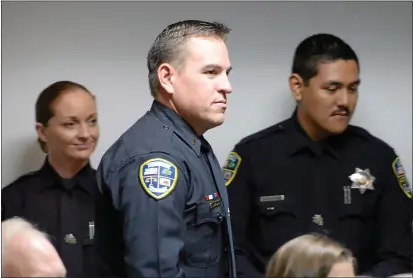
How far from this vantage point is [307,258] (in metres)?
0.76

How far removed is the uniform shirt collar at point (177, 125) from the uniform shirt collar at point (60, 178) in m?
0.15

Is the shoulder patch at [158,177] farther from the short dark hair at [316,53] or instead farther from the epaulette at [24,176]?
the short dark hair at [316,53]

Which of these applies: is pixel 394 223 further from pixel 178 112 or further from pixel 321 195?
pixel 178 112

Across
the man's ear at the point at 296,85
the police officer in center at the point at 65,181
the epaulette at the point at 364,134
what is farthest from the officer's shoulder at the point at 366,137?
the police officer in center at the point at 65,181

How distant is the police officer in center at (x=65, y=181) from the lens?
90cm

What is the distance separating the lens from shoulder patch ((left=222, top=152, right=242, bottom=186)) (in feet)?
3.20

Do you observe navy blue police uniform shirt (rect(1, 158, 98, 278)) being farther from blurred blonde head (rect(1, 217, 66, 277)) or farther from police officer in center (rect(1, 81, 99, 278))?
blurred blonde head (rect(1, 217, 66, 277))

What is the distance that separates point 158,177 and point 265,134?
1.04 feet

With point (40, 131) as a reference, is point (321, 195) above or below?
below

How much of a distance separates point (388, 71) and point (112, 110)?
0.48 meters

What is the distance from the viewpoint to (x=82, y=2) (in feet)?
3.07

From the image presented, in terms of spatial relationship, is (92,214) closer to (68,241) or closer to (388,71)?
(68,241)

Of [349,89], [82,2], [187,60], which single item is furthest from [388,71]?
[82,2]

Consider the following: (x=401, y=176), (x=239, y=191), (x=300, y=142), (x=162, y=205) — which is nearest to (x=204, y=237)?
(x=162, y=205)
